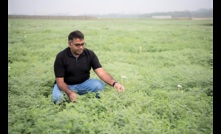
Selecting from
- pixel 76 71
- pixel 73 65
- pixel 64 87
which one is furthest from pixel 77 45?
pixel 64 87

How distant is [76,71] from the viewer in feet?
16.6

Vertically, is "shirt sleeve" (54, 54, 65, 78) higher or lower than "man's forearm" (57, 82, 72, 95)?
higher

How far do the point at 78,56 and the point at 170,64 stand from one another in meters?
4.55

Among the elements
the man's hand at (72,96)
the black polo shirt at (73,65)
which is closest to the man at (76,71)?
the black polo shirt at (73,65)

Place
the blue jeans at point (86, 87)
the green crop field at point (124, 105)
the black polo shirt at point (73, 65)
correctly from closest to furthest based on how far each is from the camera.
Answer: the green crop field at point (124, 105)
the black polo shirt at point (73, 65)
the blue jeans at point (86, 87)

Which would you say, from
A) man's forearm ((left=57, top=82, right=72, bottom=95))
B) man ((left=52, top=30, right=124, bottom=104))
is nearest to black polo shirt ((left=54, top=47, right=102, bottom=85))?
man ((left=52, top=30, right=124, bottom=104))

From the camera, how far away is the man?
15.7 ft

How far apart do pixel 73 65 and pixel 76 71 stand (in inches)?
5.7

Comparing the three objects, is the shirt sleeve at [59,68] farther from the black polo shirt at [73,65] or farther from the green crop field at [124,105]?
the green crop field at [124,105]

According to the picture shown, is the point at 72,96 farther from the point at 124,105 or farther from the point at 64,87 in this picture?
the point at 124,105

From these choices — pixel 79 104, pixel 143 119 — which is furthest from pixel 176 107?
pixel 79 104

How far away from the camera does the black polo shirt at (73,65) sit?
4.91 metres

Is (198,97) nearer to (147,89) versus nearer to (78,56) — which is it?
(147,89)

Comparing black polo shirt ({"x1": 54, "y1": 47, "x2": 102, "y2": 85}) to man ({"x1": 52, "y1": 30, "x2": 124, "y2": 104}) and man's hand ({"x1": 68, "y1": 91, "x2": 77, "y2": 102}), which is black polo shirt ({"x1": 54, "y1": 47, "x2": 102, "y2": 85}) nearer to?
man ({"x1": 52, "y1": 30, "x2": 124, "y2": 104})
